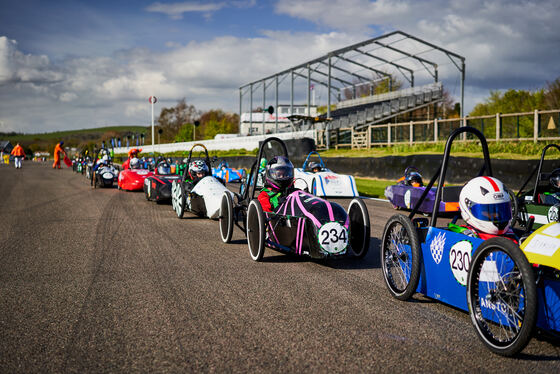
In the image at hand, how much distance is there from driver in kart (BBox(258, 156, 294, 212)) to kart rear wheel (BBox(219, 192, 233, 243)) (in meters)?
0.73

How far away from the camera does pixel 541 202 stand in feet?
28.7

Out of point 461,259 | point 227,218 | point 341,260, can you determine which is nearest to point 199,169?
point 227,218

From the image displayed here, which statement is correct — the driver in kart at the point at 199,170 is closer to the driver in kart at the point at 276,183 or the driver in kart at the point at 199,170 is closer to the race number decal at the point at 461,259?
the driver in kart at the point at 276,183

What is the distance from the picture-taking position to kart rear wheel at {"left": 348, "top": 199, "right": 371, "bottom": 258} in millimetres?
6355

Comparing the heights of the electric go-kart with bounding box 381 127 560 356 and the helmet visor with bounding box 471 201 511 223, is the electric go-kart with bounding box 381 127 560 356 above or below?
below

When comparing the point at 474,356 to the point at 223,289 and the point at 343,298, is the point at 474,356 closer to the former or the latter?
the point at 343,298

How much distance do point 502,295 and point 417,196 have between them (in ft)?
26.4

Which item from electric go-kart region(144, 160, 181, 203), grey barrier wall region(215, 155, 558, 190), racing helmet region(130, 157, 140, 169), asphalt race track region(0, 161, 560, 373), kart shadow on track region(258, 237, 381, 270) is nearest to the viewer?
asphalt race track region(0, 161, 560, 373)

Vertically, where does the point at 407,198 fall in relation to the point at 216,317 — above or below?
above

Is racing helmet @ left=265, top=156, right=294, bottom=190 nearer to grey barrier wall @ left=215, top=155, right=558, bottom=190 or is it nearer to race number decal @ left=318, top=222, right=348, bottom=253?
race number decal @ left=318, top=222, right=348, bottom=253

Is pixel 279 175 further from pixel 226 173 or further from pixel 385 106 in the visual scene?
pixel 385 106

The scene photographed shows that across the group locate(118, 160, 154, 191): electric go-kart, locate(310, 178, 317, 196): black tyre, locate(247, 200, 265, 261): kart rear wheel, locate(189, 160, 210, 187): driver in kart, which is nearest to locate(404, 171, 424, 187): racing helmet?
locate(310, 178, 317, 196): black tyre

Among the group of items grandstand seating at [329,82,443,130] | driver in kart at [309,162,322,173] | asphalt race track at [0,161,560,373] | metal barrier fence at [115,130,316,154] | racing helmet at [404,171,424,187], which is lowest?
asphalt race track at [0,161,560,373]

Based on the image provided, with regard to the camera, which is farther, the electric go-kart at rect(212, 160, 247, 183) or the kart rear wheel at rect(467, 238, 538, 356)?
the electric go-kart at rect(212, 160, 247, 183)
